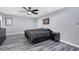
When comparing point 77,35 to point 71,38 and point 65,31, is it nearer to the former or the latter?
point 71,38

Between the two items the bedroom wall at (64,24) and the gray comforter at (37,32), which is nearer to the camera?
the bedroom wall at (64,24)

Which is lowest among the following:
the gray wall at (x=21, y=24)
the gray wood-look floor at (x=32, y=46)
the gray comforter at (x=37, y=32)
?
the gray wood-look floor at (x=32, y=46)

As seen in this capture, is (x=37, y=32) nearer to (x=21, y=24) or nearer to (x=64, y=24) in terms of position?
(x=21, y=24)

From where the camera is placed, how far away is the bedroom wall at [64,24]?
1889mm

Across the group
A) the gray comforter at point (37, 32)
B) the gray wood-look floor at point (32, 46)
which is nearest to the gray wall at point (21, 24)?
the gray comforter at point (37, 32)

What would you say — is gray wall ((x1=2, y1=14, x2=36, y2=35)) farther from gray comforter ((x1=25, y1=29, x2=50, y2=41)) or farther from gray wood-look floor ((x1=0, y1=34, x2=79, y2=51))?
gray wood-look floor ((x1=0, y1=34, x2=79, y2=51))

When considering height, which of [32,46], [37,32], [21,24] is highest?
[21,24]

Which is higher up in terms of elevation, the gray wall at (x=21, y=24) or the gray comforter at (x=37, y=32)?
the gray wall at (x=21, y=24)

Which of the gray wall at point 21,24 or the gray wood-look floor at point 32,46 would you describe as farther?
the gray wood-look floor at point 32,46

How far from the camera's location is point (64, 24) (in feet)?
6.47

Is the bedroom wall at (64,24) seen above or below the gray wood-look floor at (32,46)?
above

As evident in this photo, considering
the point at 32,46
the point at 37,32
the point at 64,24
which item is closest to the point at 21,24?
the point at 37,32

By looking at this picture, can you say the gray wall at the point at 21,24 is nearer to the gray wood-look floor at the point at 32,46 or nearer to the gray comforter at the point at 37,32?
the gray comforter at the point at 37,32
